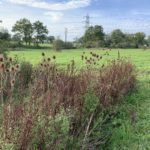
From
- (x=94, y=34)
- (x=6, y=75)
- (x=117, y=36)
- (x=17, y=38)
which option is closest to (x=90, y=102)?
(x=6, y=75)

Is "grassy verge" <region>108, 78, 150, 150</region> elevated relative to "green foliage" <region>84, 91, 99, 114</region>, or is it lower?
lower

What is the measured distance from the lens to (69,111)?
5285 millimetres

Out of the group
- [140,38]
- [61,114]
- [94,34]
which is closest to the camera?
[61,114]

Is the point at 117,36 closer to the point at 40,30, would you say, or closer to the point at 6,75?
the point at 40,30

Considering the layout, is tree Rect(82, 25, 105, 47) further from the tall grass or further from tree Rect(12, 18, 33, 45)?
the tall grass

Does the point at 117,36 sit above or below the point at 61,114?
above

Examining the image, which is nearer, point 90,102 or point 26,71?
point 90,102

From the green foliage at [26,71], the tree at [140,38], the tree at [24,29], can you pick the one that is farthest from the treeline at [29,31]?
the green foliage at [26,71]

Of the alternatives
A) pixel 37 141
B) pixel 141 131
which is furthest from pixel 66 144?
pixel 141 131

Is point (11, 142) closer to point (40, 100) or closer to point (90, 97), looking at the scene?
point (40, 100)

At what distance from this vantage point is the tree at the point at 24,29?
251ft

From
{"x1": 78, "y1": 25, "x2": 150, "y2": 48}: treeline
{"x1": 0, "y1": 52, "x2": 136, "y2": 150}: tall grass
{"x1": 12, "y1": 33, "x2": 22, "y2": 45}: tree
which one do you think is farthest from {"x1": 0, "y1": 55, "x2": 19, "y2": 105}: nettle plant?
{"x1": 78, "y1": 25, "x2": 150, "y2": 48}: treeline

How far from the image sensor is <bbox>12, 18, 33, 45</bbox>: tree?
76.4m

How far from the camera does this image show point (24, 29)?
7706 centimetres
